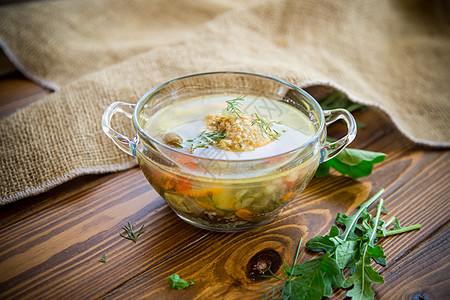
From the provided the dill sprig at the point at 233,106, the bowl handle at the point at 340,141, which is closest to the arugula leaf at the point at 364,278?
the bowl handle at the point at 340,141

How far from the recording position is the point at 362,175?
133cm

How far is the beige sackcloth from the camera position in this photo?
1.38m

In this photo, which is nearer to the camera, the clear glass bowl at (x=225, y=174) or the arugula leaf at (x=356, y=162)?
the clear glass bowl at (x=225, y=174)

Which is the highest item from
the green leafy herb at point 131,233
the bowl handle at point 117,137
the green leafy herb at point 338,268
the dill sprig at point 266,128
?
the dill sprig at point 266,128

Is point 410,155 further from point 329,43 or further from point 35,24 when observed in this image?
point 35,24

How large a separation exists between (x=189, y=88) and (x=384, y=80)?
1071mm

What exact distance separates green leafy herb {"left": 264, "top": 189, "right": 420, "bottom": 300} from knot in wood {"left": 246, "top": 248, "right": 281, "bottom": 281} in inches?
1.1

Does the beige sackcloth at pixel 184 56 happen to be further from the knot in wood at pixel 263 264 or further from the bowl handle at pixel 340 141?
the knot in wood at pixel 263 264

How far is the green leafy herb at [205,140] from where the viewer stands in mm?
1038

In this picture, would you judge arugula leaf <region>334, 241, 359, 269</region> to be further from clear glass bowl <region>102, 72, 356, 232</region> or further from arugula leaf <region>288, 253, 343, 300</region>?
clear glass bowl <region>102, 72, 356, 232</region>

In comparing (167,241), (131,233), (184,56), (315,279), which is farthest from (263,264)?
(184,56)

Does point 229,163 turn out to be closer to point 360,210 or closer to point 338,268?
point 338,268

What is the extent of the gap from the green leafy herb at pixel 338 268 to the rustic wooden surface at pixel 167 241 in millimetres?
40

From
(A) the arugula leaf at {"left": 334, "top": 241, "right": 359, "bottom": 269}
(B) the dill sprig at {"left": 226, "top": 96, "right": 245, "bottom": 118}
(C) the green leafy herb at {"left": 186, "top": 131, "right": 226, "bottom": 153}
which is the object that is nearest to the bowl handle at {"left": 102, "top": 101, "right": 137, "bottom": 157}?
(C) the green leafy herb at {"left": 186, "top": 131, "right": 226, "bottom": 153}
